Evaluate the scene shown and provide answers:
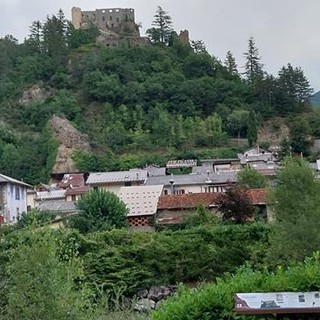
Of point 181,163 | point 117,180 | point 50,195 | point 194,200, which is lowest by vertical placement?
point 194,200

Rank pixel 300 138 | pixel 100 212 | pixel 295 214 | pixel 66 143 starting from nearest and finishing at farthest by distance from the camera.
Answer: pixel 295 214
pixel 100 212
pixel 300 138
pixel 66 143

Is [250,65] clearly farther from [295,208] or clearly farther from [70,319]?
[70,319]

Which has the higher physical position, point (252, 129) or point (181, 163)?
point (252, 129)

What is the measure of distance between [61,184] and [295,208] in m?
43.4

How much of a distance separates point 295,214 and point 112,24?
91575 mm

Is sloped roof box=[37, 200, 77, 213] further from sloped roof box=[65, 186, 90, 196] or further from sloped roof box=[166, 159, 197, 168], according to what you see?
sloped roof box=[166, 159, 197, 168]

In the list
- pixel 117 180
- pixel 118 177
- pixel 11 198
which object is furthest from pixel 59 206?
pixel 118 177

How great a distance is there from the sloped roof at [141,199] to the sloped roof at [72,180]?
50.7 feet

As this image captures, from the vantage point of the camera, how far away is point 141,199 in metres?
44.9

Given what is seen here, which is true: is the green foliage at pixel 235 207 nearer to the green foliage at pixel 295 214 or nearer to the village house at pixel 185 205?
the village house at pixel 185 205

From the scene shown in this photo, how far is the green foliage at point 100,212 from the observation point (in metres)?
37.5

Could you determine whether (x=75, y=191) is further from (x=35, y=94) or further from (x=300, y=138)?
(x=35, y=94)

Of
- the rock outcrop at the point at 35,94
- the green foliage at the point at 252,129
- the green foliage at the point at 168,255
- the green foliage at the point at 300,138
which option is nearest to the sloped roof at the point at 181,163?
the green foliage at the point at 252,129

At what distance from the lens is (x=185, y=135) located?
76.9m
